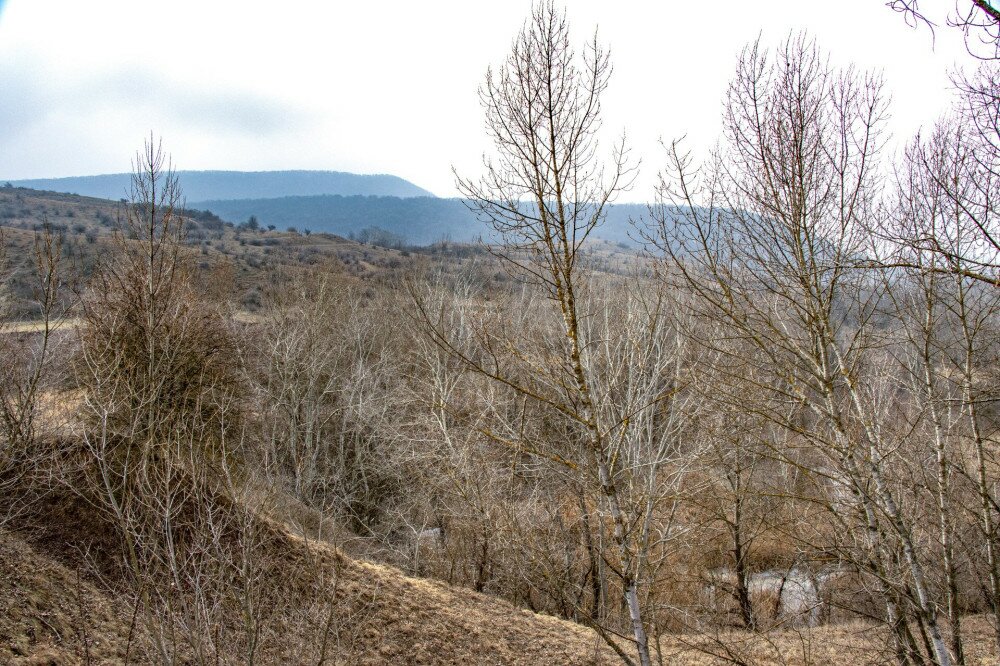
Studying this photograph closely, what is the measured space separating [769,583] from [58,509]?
17301 millimetres

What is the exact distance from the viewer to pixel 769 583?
53.4ft

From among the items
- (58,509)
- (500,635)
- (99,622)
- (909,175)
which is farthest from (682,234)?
(58,509)

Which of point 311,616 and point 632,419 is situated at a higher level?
point 632,419

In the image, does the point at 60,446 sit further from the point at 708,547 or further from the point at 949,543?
the point at 708,547

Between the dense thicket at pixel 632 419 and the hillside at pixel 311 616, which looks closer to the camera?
the dense thicket at pixel 632 419

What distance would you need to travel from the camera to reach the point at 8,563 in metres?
8.20

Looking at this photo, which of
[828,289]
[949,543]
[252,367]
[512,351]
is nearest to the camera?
[512,351]

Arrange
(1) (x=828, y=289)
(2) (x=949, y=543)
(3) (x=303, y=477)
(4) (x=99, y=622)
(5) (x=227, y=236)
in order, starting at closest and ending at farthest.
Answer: (1) (x=828, y=289) → (2) (x=949, y=543) → (4) (x=99, y=622) → (3) (x=303, y=477) → (5) (x=227, y=236)

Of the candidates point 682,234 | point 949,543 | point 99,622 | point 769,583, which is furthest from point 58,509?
point 769,583

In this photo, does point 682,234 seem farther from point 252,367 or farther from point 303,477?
point 252,367

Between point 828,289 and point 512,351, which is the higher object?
point 828,289

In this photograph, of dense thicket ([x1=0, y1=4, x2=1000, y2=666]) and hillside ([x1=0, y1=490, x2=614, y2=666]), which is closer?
dense thicket ([x1=0, y1=4, x2=1000, y2=666])

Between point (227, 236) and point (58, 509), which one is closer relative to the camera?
point (58, 509)

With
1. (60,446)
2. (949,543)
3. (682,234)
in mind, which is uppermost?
(682,234)
